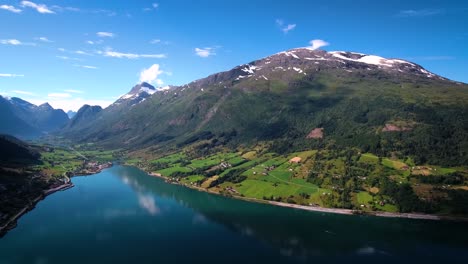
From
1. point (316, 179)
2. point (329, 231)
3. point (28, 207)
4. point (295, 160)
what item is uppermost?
point (295, 160)

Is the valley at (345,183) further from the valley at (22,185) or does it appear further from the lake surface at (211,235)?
the valley at (22,185)

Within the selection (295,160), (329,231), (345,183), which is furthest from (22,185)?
(345,183)

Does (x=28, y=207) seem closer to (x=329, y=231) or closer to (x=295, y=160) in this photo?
(x=329, y=231)

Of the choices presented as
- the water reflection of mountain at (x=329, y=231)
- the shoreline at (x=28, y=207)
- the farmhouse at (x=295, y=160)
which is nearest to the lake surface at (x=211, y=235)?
the water reflection of mountain at (x=329, y=231)

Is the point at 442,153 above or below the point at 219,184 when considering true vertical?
above

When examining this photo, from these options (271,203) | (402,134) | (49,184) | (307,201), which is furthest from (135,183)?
(402,134)

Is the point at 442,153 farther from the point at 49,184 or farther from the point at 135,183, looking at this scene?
the point at 49,184

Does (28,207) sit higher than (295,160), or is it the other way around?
(295,160)
